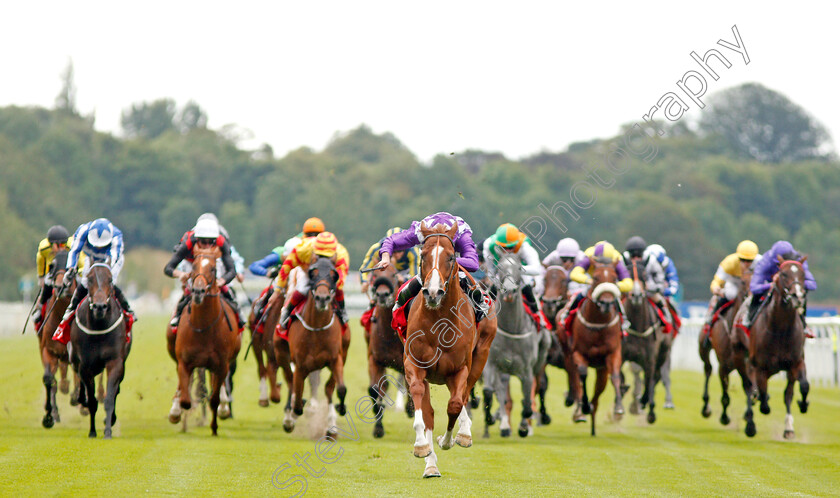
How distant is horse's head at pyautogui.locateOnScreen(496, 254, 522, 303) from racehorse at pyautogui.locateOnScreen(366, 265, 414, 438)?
1202mm

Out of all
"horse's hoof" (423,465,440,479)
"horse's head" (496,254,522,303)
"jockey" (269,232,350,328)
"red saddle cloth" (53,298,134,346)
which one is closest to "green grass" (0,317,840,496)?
"horse's hoof" (423,465,440,479)

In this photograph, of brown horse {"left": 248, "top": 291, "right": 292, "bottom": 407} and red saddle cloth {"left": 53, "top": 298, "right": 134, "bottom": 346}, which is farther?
brown horse {"left": 248, "top": 291, "right": 292, "bottom": 407}

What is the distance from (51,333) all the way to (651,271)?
8.08m

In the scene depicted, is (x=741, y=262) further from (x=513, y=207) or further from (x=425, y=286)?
(x=513, y=207)

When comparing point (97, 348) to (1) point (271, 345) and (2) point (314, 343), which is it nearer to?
(2) point (314, 343)

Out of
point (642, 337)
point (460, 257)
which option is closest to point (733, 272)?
point (642, 337)

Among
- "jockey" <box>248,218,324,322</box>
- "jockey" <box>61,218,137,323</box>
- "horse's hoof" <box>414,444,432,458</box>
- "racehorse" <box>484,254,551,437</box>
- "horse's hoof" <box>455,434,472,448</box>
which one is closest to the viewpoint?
"horse's hoof" <box>414,444,432,458</box>

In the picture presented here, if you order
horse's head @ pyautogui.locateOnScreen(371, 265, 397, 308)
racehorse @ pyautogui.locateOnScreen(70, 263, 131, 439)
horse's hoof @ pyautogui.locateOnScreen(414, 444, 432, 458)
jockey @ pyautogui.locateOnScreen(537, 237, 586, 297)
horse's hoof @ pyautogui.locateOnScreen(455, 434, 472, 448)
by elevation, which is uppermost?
jockey @ pyautogui.locateOnScreen(537, 237, 586, 297)

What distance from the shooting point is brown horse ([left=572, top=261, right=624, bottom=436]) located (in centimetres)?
1388

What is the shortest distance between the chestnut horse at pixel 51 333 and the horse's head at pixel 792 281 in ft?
25.8

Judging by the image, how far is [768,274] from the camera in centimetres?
1366

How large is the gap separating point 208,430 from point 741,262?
723cm

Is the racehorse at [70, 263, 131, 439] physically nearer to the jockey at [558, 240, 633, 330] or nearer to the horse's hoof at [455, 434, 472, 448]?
the horse's hoof at [455, 434, 472, 448]

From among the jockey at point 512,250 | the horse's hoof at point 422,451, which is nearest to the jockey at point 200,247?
Result: the jockey at point 512,250
